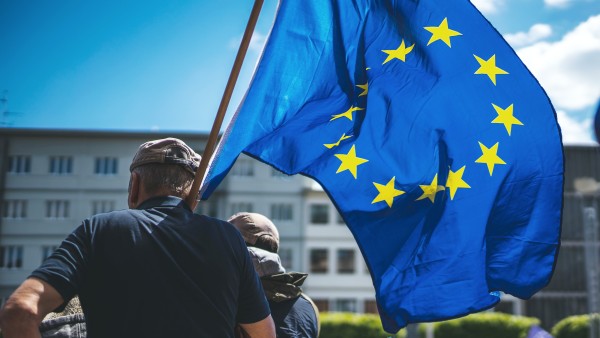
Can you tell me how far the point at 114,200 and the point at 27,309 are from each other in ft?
181

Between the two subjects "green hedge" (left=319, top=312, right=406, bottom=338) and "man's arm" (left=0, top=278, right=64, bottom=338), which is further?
"green hedge" (left=319, top=312, right=406, bottom=338)

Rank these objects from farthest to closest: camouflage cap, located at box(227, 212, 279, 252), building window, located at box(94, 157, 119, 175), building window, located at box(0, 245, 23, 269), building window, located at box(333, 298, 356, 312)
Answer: building window, located at box(94, 157, 119, 175)
building window, located at box(333, 298, 356, 312)
building window, located at box(0, 245, 23, 269)
camouflage cap, located at box(227, 212, 279, 252)

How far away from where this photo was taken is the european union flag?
3363mm

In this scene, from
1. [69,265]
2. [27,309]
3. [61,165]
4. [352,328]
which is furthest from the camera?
[61,165]

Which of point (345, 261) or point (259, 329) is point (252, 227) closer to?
point (259, 329)

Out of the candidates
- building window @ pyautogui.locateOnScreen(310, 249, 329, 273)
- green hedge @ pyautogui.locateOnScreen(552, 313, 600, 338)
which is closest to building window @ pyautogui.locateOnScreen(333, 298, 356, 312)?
building window @ pyautogui.locateOnScreen(310, 249, 329, 273)

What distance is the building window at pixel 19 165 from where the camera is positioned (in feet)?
183

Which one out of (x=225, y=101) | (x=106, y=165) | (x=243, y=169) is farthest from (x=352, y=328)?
(x=225, y=101)

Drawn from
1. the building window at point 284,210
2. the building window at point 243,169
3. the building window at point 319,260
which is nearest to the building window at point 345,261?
the building window at point 319,260

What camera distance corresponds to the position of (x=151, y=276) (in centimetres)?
217

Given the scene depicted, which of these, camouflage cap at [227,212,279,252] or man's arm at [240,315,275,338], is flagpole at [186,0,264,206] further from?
camouflage cap at [227,212,279,252]

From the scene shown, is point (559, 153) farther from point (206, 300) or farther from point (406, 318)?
point (206, 300)

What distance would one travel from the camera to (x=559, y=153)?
3.52m

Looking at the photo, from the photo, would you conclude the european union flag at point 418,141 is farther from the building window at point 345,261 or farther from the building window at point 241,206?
the building window at point 345,261
